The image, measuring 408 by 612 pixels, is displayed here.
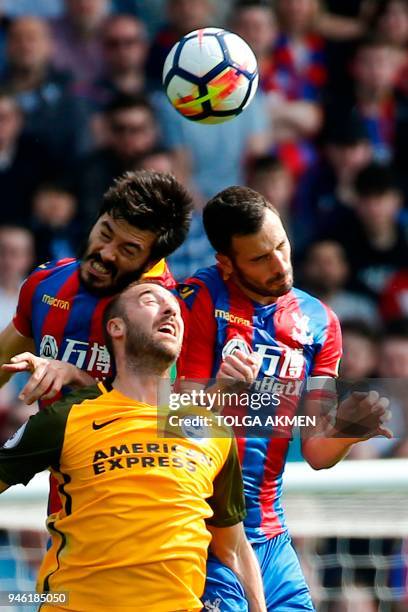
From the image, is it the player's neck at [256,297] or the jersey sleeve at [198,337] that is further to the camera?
the player's neck at [256,297]

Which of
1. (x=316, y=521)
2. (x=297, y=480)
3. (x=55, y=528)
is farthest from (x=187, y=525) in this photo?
(x=316, y=521)

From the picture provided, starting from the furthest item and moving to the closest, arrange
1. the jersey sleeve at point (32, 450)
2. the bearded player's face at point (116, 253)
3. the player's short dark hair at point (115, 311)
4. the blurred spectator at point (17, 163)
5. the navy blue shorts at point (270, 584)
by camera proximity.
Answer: the blurred spectator at point (17, 163) → the bearded player's face at point (116, 253) → the navy blue shorts at point (270, 584) → the player's short dark hair at point (115, 311) → the jersey sleeve at point (32, 450)

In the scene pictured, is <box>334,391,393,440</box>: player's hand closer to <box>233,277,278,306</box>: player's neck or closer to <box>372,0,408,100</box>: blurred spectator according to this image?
<box>233,277,278,306</box>: player's neck

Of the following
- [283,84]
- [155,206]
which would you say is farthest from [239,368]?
[283,84]

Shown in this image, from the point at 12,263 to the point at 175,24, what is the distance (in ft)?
7.68

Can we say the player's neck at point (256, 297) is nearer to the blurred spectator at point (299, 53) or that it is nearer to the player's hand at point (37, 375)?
the player's hand at point (37, 375)

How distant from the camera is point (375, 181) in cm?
966

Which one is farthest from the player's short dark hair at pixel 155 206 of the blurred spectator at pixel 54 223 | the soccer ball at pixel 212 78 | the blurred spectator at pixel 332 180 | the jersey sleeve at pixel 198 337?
the blurred spectator at pixel 332 180

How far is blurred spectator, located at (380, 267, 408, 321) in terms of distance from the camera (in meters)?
9.39

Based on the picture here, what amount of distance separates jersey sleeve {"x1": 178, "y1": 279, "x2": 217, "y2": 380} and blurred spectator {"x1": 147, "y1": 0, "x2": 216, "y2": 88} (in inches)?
179

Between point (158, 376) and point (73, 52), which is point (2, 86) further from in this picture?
point (158, 376)

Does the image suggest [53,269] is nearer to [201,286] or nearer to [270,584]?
[201,286]

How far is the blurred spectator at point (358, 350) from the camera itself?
8891 millimetres

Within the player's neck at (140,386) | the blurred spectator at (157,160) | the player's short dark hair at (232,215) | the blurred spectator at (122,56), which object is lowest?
the player's neck at (140,386)
